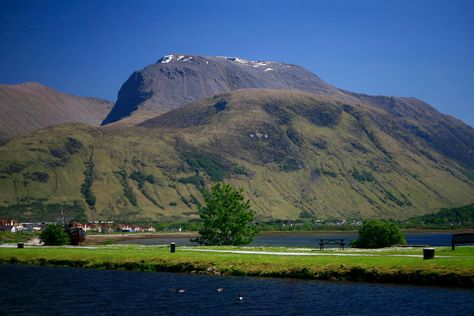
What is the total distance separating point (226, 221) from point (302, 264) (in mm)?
44638

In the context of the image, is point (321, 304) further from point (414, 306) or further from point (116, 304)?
point (116, 304)

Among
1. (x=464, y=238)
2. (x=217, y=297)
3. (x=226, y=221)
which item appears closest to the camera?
(x=217, y=297)

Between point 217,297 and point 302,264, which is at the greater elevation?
point 302,264

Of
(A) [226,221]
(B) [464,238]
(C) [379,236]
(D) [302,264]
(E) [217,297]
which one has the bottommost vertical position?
(E) [217,297]

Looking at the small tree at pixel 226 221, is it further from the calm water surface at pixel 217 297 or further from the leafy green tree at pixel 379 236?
the calm water surface at pixel 217 297

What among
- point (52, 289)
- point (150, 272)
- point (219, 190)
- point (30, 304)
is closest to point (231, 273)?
point (150, 272)

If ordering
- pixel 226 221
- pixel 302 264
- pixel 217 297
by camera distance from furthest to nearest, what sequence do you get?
pixel 226 221 → pixel 302 264 → pixel 217 297

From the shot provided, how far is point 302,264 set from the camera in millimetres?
63156

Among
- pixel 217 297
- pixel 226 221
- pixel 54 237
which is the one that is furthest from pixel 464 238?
pixel 54 237

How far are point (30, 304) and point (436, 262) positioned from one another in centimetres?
3451

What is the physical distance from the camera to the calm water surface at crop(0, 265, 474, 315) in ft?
143

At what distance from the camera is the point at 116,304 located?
4747 cm

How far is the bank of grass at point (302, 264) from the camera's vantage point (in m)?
53.4

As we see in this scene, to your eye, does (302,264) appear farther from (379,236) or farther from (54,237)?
(54,237)
